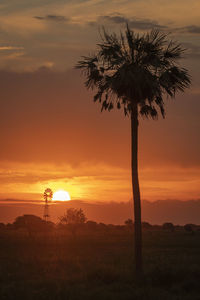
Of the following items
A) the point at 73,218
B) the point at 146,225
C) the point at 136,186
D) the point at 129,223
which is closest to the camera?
the point at 136,186

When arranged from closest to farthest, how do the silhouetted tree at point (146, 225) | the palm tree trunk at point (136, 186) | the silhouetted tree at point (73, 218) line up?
the palm tree trunk at point (136, 186) < the silhouetted tree at point (73, 218) < the silhouetted tree at point (146, 225)

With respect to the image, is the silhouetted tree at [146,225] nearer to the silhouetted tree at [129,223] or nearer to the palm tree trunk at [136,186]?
the silhouetted tree at [129,223]

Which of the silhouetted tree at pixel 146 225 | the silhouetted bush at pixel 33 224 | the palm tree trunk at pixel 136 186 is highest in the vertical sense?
the silhouetted tree at pixel 146 225

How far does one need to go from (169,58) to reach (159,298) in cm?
1584

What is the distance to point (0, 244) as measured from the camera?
68.4m

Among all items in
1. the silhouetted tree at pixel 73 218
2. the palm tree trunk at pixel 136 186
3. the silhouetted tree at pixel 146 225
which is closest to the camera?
the palm tree trunk at pixel 136 186

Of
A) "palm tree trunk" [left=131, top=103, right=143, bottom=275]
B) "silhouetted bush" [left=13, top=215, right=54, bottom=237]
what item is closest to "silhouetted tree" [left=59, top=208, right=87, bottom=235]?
"silhouetted bush" [left=13, top=215, right=54, bottom=237]

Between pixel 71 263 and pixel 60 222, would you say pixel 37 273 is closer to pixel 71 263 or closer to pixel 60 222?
pixel 71 263

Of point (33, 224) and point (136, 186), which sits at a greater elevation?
point (33, 224)

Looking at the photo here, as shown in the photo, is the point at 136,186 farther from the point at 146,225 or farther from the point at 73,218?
the point at 146,225

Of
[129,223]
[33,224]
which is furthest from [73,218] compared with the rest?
[129,223]

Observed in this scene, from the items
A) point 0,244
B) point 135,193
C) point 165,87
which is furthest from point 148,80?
point 0,244

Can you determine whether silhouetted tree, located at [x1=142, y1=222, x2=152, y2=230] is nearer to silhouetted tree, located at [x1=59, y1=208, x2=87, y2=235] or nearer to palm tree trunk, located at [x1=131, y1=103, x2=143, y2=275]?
silhouetted tree, located at [x1=59, y1=208, x2=87, y2=235]

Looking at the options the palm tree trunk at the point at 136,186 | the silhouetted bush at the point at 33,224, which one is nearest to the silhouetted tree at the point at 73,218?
the silhouetted bush at the point at 33,224
